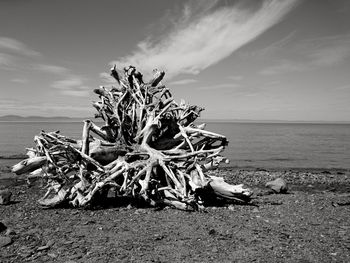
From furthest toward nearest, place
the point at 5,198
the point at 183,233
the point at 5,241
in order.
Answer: the point at 5,198
the point at 183,233
the point at 5,241

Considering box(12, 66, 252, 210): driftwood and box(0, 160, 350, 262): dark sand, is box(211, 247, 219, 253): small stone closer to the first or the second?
box(0, 160, 350, 262): dark sand

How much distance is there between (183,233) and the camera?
6359 mm

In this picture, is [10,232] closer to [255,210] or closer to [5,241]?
[5,241]

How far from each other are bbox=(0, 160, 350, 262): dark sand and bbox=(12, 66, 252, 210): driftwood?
1.60 ft

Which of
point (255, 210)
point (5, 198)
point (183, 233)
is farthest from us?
point (5, 198)

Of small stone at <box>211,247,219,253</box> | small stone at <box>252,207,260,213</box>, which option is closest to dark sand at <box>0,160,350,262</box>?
small stone at <box>211,247,219,253</box>

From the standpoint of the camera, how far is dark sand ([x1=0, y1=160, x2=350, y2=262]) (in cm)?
525

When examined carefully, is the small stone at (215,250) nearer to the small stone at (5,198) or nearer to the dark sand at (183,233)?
the dark sand at (183,233)

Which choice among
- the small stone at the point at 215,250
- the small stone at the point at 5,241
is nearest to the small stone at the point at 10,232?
the small stone at the point at 5,241

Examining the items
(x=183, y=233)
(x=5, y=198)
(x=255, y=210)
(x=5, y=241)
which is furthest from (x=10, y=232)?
(x=255, y=210)

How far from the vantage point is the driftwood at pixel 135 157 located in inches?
323

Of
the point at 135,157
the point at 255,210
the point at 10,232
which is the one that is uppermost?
the point at 135,157

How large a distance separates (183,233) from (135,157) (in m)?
3.79

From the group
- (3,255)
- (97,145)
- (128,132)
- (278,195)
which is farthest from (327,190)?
(3,255)
